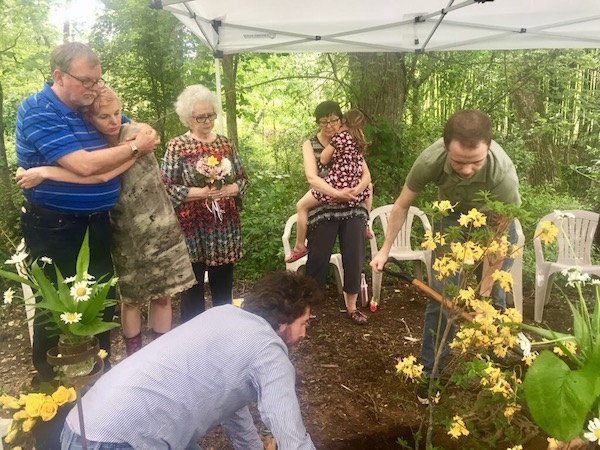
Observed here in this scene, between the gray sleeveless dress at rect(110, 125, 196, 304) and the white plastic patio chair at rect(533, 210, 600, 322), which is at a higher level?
the gray sleeveless dress at rect(110, 125, 196, 304)

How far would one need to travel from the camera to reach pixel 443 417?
6.18ft

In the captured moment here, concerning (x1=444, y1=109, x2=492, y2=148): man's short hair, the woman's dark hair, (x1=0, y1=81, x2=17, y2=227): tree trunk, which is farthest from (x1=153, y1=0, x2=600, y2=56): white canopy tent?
(x1=0, y1=81, x2=17, y2=227): tree trunk

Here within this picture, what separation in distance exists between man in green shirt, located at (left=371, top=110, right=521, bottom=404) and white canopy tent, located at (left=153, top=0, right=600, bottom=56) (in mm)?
1631

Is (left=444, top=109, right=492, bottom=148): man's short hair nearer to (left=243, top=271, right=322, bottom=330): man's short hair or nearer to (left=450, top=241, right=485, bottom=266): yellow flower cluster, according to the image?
(left=450, top=241, right=485, bottom=266): yellow flower cluster

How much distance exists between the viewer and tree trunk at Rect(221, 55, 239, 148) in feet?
22.0

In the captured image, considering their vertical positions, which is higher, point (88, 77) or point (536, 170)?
point (88, 77)

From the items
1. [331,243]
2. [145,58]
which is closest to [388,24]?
[331,243]

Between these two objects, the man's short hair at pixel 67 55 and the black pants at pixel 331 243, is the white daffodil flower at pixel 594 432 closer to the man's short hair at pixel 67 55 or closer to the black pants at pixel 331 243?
the man's short hair at pixel 67 55

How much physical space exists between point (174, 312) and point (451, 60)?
5.34 meters

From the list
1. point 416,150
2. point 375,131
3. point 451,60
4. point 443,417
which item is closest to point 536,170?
point 451,60

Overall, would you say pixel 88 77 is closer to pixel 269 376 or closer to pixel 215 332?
pixel 215 332

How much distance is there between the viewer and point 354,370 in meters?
3.16

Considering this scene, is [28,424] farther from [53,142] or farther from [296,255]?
[296,255]

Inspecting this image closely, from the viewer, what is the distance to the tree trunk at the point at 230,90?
6.71 meters
